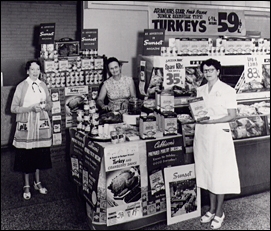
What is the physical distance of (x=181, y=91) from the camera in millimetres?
4238

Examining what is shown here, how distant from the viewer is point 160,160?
3678 millimetres

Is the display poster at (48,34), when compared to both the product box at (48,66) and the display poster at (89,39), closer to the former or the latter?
the product box at (48,66)

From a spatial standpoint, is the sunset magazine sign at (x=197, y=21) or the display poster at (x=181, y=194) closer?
the display poster at (x=181, y=194)

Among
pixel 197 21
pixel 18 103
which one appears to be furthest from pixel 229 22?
pixel 18 103

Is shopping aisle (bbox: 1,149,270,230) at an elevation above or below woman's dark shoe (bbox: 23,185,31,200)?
below

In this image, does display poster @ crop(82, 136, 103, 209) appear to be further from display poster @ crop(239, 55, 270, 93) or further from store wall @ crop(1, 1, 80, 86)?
store wall @ crop(1, 1, 80, 86)

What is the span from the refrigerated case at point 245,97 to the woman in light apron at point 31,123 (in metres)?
1.28

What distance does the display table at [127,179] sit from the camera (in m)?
3.41

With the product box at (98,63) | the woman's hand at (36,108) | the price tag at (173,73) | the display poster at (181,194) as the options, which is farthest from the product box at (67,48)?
the display poster at (181,194)

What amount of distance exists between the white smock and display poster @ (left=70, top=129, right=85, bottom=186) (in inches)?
47.5

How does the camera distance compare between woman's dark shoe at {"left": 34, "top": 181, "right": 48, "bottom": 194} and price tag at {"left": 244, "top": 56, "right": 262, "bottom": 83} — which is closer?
price tag at {"left": 244, "top": 56, "right": 262, "bottom": 83}

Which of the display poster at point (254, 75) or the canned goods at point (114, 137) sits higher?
the display poster at point (254, 75)

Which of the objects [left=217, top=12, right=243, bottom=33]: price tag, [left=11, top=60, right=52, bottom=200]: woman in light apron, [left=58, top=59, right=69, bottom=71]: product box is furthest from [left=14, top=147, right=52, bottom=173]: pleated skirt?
[left=217, top=12, right=243, bottom=33]: price tag

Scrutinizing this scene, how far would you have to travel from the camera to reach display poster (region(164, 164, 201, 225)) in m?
3.72
